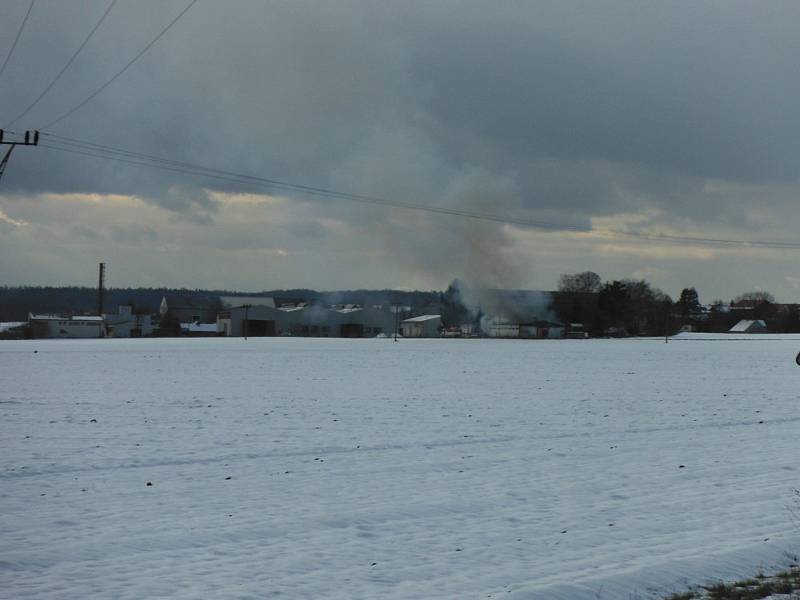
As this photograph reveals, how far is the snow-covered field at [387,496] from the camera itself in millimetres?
9398

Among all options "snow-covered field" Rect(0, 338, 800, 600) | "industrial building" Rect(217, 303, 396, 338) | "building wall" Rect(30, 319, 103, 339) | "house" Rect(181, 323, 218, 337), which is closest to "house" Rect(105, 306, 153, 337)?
"building wall" Rect(30, 319, 103, 339)

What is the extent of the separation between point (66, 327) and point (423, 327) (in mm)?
67022

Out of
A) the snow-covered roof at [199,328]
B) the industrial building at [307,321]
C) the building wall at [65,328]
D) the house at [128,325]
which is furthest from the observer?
the snow-covered roof at [199,328]

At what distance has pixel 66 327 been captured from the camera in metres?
142

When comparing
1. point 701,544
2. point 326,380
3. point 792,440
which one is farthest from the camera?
point 326,380

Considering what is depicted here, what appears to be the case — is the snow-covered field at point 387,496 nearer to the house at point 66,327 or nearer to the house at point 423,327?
the house at point 66,327

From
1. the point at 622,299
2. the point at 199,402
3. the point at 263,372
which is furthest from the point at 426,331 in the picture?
the point at 199,402

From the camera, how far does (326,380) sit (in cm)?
3928

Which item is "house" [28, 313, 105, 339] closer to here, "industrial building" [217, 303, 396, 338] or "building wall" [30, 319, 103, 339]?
"building wall" [30, 319, 103, 339]

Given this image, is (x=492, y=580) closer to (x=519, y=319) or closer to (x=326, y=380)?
(x=326, y=380)

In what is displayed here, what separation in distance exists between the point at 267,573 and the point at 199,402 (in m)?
19.6

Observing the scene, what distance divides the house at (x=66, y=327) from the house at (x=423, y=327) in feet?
192

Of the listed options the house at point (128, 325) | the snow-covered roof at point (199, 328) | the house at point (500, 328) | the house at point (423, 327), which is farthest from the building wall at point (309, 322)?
the house at point (500, 328)

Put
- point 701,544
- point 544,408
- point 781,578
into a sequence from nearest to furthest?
1. point 781,578
2. point 701,544
3. point 544,408
